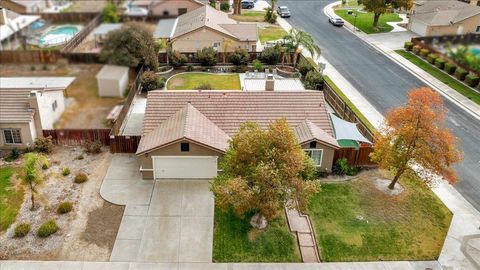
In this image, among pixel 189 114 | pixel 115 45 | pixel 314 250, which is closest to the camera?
pixel 314 250

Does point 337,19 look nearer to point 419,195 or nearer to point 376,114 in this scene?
point 376,114

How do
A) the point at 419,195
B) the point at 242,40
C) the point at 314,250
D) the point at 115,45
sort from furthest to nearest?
the point at 242,40 < the point at 115,45 < the point at 419,195 < the point at 314,250

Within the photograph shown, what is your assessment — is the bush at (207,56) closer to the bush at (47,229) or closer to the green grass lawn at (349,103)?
the green grass lawn at (349,103)

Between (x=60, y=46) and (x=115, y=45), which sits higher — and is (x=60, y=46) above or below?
below

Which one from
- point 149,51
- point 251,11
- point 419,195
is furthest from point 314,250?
point 251,11

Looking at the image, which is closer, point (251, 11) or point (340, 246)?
point (340, 246)

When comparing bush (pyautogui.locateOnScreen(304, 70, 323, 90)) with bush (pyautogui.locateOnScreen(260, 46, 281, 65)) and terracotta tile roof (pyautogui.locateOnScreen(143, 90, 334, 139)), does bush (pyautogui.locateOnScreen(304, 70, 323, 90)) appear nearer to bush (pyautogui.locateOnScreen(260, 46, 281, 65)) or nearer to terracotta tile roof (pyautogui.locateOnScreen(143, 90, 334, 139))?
bush (pyautogui.locateOnScreen(260, 46, 281, 65))

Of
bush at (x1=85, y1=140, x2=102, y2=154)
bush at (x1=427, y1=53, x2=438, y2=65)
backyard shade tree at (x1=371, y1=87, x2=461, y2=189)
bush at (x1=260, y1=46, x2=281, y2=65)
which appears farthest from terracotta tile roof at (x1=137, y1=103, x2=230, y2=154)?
bush at (x1=427, y1=53, x2=438, y2=65)
